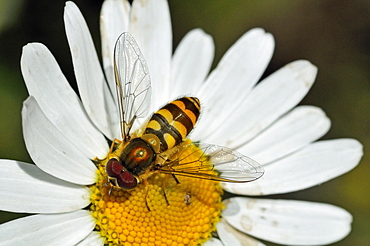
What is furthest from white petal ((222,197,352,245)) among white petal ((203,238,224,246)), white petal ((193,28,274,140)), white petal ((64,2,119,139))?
white petal ((64,2,119,139))

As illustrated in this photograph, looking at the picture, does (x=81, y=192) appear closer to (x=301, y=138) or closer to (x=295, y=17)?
(x=301, y=138)

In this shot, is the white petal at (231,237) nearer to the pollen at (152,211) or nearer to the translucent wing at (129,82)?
the pollen at (152,211)

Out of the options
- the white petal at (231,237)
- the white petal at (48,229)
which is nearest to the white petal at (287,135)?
the white petal at (231,237)

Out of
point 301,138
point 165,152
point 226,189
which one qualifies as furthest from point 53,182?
point 301,138

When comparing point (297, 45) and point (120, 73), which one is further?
point (297, 45)

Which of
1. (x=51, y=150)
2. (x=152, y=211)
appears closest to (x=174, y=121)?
(x=152, y=211)
